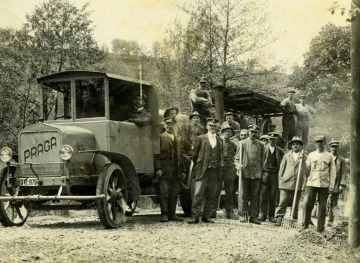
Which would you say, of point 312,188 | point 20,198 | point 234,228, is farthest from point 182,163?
point 20,198

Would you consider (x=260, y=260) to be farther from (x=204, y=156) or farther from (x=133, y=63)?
(x=133, y=63)

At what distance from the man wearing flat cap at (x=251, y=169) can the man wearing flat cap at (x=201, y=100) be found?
5.86 feet

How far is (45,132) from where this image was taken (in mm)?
8164

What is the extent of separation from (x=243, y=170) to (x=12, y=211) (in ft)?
14.2

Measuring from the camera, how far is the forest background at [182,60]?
12.9m

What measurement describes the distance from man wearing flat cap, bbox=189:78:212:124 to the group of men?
0.79 m

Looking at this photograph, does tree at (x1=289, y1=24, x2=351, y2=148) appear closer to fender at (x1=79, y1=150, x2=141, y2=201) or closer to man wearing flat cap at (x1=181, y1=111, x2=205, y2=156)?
man wearing flat cap at (x1=181, y1=111, x2=205, y2=156)

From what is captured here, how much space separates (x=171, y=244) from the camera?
264 inches

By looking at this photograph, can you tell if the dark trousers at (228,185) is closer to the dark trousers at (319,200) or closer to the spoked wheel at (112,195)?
the dark trousers at (319,200)

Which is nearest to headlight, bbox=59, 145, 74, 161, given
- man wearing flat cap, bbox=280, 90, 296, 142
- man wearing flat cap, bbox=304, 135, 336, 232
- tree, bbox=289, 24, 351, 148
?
man wearing flat cap, bbox=304, 135, 336, 232

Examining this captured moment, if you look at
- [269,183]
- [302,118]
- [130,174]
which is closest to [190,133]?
[269,183]

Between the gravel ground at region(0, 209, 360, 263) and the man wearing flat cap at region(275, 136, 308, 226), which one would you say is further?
the man wearing flat cap at region(275, 136, 308, 226)

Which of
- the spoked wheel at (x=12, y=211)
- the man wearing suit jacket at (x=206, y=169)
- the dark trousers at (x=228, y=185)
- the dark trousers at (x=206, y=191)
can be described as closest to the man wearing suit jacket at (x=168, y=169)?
the man wearing suit jacket at (x=206, y=169)

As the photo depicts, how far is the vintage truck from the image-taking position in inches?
315
